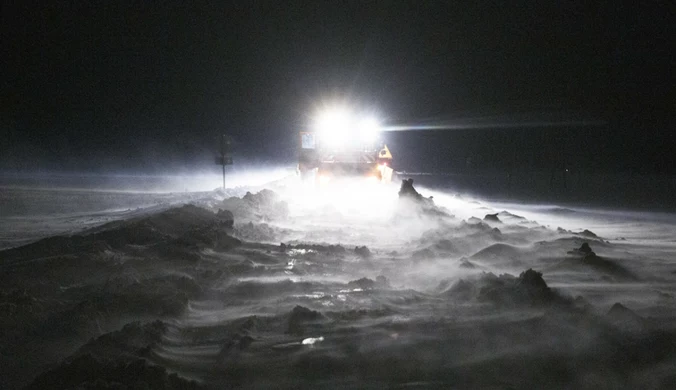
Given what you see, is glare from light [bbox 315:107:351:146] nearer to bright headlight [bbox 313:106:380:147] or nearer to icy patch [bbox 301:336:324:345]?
bright headlight [bbox 313:106:380:147]

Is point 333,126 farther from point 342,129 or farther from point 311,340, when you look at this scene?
point 311,340

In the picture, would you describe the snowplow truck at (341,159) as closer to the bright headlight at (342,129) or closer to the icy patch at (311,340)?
the bright headlight at (342,129)

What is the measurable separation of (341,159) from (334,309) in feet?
39.8

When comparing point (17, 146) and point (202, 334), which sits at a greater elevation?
point (17, 146)

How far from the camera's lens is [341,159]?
16.8m

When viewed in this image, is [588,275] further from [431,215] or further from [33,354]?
[33,354]

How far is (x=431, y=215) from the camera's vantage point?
36.2 ft

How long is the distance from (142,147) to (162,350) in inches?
2864

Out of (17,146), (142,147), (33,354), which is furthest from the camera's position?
(142,147)

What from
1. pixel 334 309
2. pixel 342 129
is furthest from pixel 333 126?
pixel 334 309

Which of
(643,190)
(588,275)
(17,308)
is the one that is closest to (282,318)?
(17,308)

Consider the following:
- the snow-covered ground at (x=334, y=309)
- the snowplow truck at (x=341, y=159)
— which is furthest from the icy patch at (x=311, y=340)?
the snowplow truck at (x=341, y=159)

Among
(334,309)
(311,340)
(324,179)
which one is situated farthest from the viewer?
(324,179)

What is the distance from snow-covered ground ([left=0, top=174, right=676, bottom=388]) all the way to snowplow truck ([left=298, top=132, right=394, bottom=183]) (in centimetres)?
737
